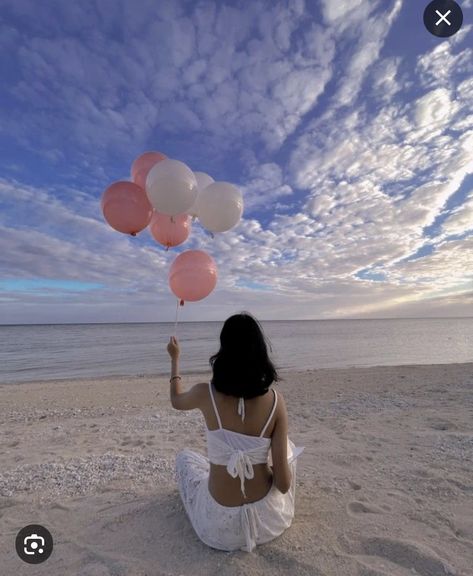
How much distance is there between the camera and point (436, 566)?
91.7 inches

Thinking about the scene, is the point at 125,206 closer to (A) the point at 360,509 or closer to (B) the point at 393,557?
(A) the point at 360,509

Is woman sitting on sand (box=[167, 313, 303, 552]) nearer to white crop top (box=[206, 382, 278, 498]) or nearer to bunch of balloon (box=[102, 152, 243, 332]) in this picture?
white crop top (box=[206, 382, 278, 498])

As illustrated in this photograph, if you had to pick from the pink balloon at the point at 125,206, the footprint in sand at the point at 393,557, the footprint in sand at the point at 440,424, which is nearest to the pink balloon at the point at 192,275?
the pink balloon at the point at 125,206

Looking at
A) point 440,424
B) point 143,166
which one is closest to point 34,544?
point 143,166

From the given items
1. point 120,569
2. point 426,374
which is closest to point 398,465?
point 120,569

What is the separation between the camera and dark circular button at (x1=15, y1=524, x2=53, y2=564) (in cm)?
261

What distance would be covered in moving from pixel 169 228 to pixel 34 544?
10.5 feet

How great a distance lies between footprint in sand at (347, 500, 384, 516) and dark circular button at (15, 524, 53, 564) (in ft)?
7.72

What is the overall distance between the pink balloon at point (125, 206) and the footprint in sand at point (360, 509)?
3.44 m

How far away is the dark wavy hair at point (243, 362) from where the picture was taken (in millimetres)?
2381

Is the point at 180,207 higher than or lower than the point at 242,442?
higher

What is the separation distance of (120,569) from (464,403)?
682cm

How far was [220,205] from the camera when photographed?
3.91m

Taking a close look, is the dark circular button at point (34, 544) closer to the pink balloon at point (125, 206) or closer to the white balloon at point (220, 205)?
the pink balloon at point (125, 206)
